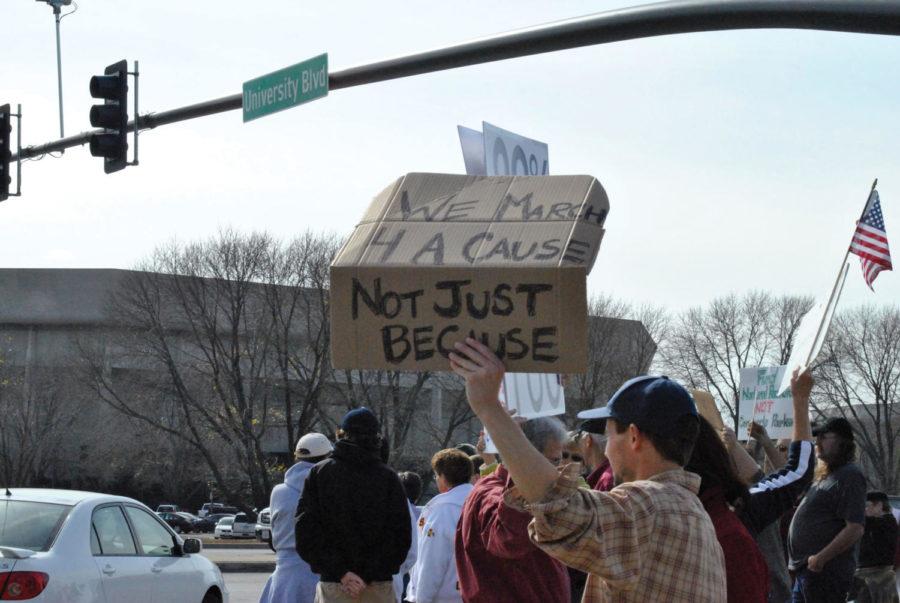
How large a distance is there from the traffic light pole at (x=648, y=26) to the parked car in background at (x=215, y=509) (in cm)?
6138

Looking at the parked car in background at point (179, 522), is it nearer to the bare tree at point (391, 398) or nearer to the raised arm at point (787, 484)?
the bare tree at point (391, 398)

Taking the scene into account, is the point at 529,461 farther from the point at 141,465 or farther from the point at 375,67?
the point at 141,465

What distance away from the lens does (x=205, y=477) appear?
6956cm

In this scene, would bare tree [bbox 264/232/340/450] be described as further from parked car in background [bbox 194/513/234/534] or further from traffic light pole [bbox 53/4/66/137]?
traffic light pole [bbox 53/4/66/137]

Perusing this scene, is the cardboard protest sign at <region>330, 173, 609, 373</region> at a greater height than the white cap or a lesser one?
greater

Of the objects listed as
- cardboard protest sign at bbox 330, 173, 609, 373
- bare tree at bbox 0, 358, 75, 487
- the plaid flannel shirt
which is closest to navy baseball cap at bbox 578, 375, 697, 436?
the plaid flannel shirt

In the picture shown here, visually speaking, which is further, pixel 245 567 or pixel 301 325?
pixel 301 325

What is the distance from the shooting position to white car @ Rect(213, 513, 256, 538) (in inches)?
2202

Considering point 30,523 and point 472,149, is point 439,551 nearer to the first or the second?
point 472,149

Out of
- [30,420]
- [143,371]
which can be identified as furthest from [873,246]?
[30,420]

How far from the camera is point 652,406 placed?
3494 mm

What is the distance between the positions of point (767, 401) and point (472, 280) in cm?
1059

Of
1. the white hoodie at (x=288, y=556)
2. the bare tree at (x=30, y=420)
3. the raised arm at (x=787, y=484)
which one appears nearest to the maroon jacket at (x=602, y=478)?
the raised arm at (x=787, y=484)

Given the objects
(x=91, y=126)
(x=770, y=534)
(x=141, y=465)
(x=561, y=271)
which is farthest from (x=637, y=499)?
(x=141, y=465)
